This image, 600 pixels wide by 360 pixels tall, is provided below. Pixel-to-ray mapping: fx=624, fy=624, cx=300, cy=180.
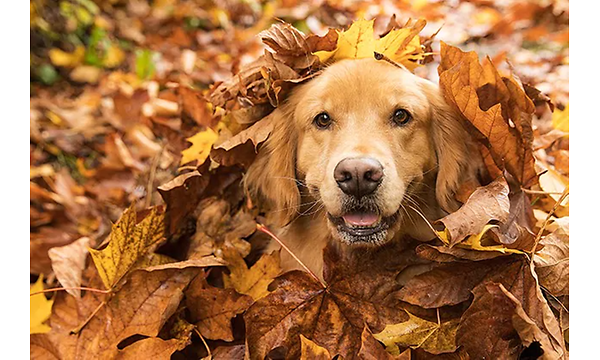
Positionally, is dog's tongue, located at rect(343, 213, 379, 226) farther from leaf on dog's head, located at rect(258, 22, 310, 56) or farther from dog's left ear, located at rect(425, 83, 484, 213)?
leaf on dog's head, located at rect(258, 22, 310, 56)

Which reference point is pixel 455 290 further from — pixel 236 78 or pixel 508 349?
pixel 236 78

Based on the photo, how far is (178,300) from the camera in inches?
77.1

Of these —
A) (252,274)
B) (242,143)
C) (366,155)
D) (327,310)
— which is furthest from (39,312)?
(366,155)

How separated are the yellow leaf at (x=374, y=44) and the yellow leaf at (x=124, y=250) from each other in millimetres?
840

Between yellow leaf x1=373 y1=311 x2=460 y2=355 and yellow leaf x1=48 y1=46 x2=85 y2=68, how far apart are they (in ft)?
16.4

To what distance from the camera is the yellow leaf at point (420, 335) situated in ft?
5.90

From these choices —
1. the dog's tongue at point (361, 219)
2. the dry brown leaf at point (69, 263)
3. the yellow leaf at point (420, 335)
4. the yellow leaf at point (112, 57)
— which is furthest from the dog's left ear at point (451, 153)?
the yellow leaf at point (112, 57)

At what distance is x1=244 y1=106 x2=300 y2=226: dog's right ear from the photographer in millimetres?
2188

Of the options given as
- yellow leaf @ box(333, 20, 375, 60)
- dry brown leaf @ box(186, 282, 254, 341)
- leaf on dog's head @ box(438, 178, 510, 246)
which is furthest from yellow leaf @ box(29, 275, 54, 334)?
leaf on dog's head @ box(438, 178, 510, 246)

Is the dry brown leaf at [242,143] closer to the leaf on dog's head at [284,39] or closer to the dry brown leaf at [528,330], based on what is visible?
the leaf on dog's head at [284,39]

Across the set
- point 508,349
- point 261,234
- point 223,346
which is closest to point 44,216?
point 261,234

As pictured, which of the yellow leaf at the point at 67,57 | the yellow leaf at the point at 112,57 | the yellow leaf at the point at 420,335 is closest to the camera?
the yellow leaf at the point at 420,335

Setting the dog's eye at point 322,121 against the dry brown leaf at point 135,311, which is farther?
the dog's eye at point 322,121

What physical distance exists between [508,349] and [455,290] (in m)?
0.21
